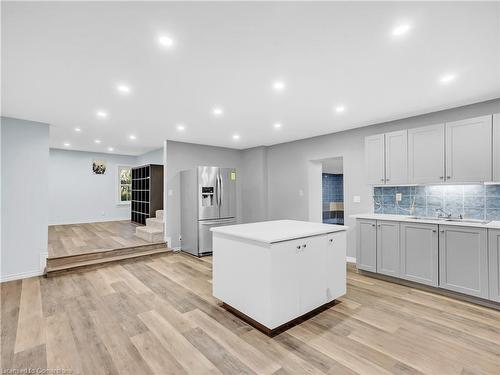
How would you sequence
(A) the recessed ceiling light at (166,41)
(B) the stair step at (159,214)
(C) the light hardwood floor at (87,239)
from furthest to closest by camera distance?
(B) the stair step at (159,214) → (C) the light hardwood floor at (87,239) → (A) the recessed ceiling light at (166,41)

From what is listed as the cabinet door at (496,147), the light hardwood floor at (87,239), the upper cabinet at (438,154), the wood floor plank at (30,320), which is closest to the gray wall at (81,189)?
the light hardwood floor at (87,239)

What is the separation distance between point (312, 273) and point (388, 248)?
1.72m

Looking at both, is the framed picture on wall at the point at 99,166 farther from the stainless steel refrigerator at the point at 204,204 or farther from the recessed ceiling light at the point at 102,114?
the recessed ceiling light at the point at 102,114

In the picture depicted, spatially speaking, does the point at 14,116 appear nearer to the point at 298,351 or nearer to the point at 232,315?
the point at 232,315

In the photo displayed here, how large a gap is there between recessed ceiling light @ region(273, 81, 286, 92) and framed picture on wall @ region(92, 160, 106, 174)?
7820 millimetres

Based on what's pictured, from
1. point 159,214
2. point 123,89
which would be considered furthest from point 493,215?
point 159,214

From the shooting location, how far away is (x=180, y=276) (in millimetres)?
4000

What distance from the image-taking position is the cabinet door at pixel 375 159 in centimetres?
399

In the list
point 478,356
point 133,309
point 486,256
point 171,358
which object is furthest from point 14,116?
point 486,256

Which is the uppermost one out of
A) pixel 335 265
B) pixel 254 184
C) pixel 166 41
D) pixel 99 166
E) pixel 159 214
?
pixel 166 41

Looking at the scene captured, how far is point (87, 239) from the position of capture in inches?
232

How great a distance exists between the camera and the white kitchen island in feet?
7.47

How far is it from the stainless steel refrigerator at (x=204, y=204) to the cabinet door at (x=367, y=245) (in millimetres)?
2867

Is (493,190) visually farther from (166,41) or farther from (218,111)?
(166,41)
